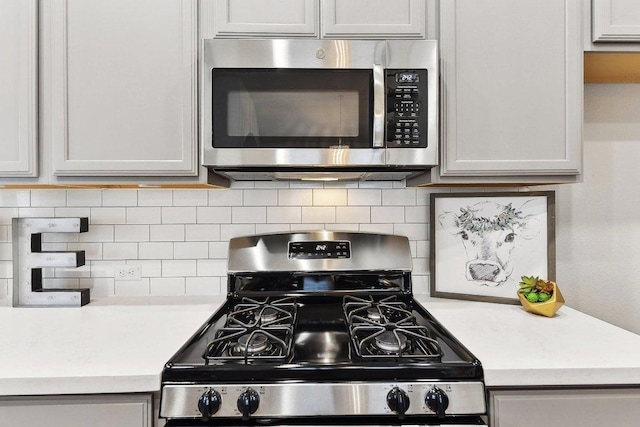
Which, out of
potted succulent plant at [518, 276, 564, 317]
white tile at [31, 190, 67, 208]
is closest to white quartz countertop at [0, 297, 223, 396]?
white tile at [31, 190, 67, 208]

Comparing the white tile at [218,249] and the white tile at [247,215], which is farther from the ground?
the white tile at [247,215]

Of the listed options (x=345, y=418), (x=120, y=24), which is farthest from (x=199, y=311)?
(x=120, y=24)

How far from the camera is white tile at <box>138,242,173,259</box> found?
1739 mm

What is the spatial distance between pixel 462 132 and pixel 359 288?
71cm

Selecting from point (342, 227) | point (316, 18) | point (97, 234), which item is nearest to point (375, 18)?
point (316, 18)

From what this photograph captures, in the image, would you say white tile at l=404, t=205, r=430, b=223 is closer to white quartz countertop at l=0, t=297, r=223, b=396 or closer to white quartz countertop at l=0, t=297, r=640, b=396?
white quartz countertop at l=0, t=297, r=640, b=396

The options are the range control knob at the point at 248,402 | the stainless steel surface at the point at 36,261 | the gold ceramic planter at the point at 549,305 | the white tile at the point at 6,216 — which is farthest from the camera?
the white tile at the point at 6,216

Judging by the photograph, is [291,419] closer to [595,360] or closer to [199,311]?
[199,311]

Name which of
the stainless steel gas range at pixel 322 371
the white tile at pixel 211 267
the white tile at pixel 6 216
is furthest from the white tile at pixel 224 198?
the white tile at pixel 6 216

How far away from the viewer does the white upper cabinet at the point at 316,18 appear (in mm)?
1388

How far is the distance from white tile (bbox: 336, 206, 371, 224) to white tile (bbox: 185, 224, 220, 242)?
0.52 m

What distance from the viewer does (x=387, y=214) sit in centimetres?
177

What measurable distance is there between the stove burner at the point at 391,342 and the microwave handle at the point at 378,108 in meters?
0.58

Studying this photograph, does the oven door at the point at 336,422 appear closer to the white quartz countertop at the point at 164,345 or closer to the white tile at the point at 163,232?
the white quartz countertop at the point at 164,345
